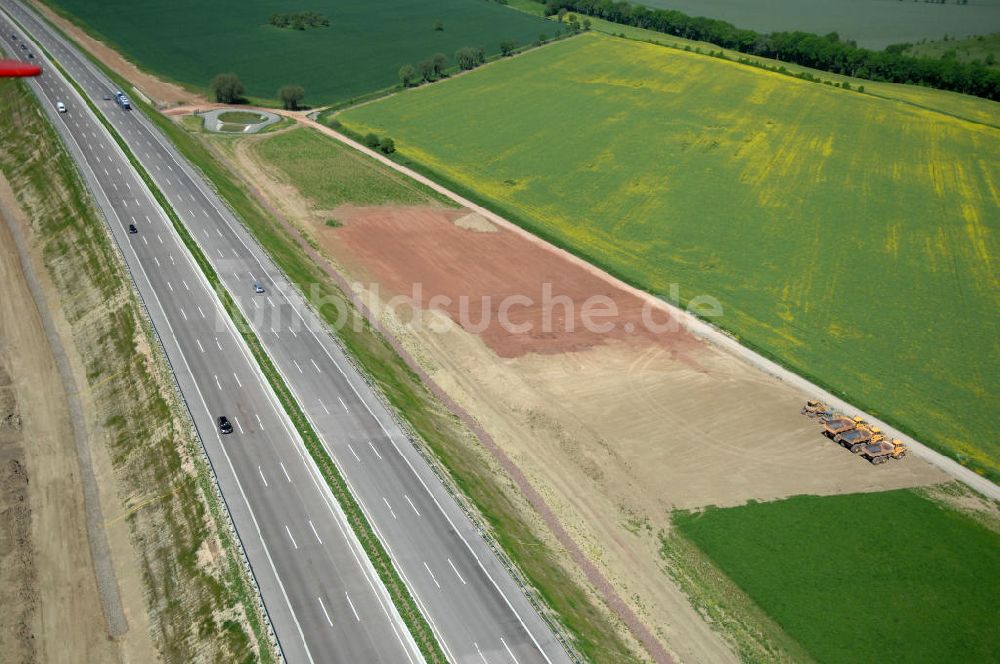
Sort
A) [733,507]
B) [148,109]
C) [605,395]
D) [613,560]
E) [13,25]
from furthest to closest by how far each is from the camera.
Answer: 1. [13,25]
2. [148,109]
3. [605,395]
4. [733,507]
5. [613,560]

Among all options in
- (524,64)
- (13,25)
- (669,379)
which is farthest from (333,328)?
(13,25)

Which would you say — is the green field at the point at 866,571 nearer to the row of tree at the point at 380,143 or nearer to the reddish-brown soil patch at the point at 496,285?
the reddish-brown soil patch at the point at 496,285

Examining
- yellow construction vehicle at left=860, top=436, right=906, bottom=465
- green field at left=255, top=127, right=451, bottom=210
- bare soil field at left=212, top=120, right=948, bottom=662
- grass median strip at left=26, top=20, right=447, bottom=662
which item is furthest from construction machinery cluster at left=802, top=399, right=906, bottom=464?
green field at left=255, top=127, right=451, bottom=210

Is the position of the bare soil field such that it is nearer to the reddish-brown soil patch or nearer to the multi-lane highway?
the reddish-brown soil patch

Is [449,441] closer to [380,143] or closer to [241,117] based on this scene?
[380,143]

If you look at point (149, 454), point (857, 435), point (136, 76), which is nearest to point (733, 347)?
point (857, 435)

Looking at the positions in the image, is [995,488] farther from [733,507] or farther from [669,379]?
[669,379]

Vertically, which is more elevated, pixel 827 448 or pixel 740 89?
pixel 740 89
